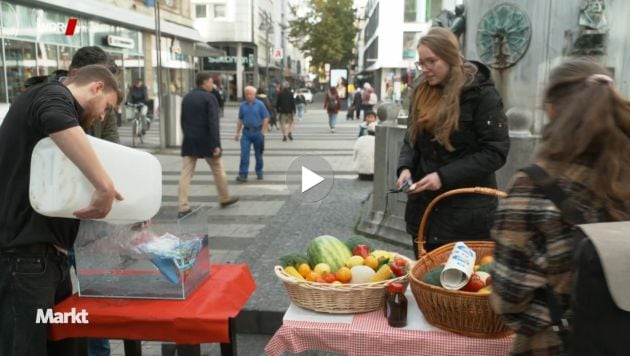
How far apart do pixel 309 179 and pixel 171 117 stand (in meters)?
12.5

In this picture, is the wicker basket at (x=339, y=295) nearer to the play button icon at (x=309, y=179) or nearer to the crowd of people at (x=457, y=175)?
the crowd of people at (x=457, y=175)

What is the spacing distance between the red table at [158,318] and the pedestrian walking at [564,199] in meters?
1.28

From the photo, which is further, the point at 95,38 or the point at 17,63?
the point at 95,38

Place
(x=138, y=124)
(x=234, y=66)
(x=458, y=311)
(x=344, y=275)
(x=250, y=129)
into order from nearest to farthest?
(x=458, y=311)
(x=344, y=275)
(x=250, y=129)
(x=138, y=124)
(x=234, y=66)

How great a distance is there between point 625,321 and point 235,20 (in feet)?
160

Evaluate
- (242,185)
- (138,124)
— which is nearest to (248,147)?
(242,185)

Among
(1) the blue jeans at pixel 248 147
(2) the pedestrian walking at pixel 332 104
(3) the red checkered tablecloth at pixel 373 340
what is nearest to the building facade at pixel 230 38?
(2) the pedestrian walking at pixel 332 104

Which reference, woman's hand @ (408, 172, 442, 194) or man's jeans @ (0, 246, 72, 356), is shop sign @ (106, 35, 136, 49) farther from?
woman's hand @ (408, 172, 442, 194)

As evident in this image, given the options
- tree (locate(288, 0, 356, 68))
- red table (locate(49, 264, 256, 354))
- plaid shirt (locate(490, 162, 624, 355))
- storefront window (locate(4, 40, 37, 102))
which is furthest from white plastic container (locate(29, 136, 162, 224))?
tree (locate(288, 0, 356, 68))

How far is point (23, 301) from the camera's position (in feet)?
8.00

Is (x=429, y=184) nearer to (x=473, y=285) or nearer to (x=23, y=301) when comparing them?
(x=473, y=285)

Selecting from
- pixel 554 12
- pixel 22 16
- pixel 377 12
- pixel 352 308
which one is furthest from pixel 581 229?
pixel 377 12

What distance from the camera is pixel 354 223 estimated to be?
695 cm

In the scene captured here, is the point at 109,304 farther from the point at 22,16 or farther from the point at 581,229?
the point at 22,16
